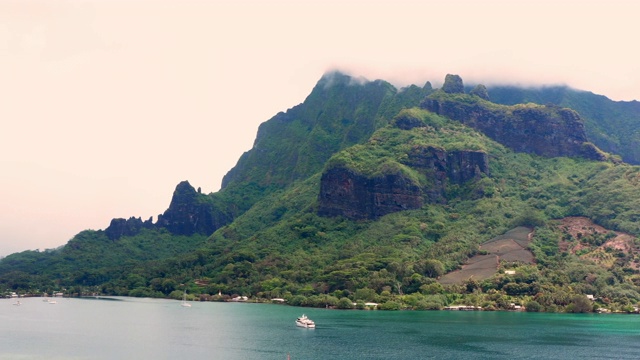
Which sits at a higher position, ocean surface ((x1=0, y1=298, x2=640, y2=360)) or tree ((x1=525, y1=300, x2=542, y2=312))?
tree ((x1=525, y1=300, x2=542, y2=312))

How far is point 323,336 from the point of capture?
132 metres

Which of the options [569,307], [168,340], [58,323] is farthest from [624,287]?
[58,323]

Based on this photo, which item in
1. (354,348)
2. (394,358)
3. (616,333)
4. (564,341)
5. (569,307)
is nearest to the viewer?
(394,358)

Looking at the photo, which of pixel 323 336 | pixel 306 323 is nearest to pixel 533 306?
pixel 306 323

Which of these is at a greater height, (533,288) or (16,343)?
(533,288)

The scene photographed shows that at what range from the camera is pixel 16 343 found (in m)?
123

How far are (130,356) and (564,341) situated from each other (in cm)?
8004

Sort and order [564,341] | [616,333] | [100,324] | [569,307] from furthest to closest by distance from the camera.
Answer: [569,307] → [100,324] → [616,333] → [564,341]

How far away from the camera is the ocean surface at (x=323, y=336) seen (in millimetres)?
112062

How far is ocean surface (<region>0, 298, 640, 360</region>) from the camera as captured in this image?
112062mm

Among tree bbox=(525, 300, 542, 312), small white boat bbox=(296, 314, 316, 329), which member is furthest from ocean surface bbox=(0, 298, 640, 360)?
tree bbox=(525, 300, 542, 312)

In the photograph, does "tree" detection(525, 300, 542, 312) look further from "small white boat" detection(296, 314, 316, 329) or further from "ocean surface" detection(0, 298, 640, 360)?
"small white boat" detection(296, 314, 316, 329)

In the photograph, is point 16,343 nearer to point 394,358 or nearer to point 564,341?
point 394,358

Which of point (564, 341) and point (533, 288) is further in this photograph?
point (533, 288)
